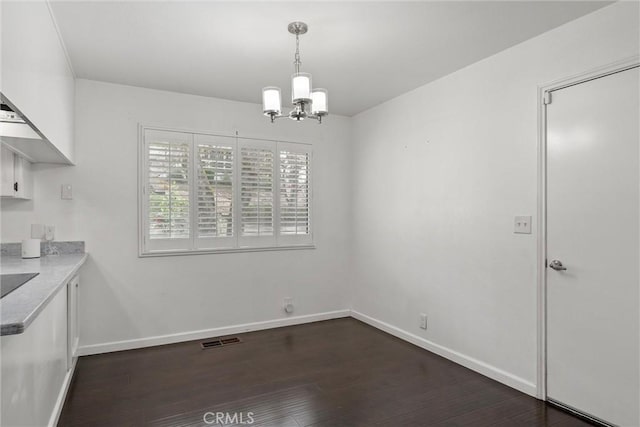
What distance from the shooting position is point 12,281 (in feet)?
6.68

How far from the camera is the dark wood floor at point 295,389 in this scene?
248 cm

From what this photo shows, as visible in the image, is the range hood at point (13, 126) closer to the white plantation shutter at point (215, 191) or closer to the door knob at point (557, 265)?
the white plantation shutter at point (215, 191)

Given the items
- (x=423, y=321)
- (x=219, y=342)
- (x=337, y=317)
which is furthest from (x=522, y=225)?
(x=219, y=342)

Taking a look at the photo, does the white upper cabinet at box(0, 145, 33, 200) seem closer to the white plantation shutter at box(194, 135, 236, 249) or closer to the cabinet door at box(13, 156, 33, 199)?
the cabinet door at box(13, 156, 33, 199)

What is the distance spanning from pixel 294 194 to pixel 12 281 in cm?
294

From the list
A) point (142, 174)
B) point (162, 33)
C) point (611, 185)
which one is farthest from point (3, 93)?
point (611, 185)

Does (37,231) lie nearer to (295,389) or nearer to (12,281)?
(12,281)

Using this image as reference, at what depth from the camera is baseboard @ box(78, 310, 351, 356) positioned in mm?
3608

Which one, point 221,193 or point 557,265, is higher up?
point 221,193

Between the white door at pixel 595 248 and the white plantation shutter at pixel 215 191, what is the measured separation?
3029 mm

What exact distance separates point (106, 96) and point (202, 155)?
1032 millimetres

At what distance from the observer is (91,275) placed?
3.59m

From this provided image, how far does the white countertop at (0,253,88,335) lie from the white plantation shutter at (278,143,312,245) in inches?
81.5

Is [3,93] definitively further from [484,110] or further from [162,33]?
[484,110]
